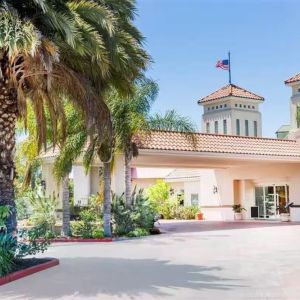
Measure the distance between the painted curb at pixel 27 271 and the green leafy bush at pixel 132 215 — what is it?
811 cm

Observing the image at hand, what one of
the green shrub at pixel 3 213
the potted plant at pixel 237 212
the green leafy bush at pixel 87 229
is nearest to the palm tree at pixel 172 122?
the green leafy bush at pixel 87 229

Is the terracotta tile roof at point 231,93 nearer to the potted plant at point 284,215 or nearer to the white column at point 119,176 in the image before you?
the potted plant at point 284,215

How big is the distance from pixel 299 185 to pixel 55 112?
20.4 meters

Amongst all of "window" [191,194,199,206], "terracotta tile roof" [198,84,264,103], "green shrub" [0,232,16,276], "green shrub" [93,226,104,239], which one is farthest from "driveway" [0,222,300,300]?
"terracotta tile roof" [198,84,264,103]

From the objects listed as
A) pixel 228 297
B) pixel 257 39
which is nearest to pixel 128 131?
pixel 257 39

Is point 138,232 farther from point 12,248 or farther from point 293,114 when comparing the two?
point 293,114

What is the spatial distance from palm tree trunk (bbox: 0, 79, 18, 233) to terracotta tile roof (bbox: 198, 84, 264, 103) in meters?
40.3

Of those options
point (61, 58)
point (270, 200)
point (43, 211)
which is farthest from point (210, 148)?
point (61, 58)

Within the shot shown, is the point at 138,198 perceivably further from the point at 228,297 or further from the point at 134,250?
the point at 228,297

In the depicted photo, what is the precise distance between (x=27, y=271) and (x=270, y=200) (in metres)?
25.7

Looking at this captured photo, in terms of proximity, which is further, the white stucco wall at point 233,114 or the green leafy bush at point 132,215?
the white stucco wall at point 233,114

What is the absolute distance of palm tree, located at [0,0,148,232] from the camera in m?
11.4

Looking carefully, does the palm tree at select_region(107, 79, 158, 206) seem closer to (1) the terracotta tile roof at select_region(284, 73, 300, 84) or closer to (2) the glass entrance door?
(2) the glass entrance door

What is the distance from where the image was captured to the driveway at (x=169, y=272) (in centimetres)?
960
